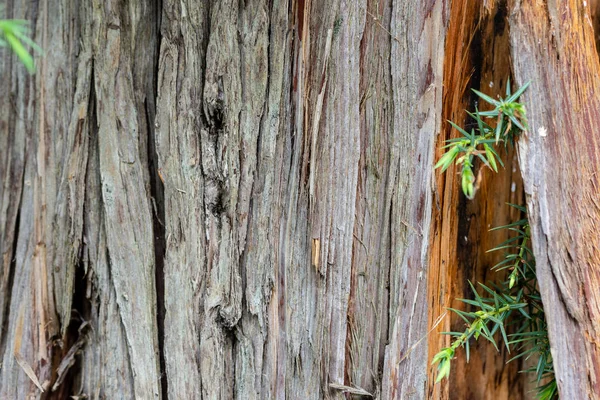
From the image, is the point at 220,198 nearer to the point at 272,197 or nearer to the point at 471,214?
the point at 272,197

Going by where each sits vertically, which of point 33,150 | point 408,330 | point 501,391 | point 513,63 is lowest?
point 501,391

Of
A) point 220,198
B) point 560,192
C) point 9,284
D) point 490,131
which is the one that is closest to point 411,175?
point 490,131

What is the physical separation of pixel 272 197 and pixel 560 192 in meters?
0.57

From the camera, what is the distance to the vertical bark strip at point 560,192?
1025 mm

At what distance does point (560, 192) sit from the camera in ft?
3.39

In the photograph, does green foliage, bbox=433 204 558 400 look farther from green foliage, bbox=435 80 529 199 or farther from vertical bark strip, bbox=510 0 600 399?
green foliage, bbox=435 80 529 199

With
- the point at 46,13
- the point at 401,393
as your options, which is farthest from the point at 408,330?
the point at 46,13

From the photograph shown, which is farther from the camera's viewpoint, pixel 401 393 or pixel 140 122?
pixel 140 122

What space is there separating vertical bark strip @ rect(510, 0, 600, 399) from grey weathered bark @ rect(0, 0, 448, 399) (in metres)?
0.17

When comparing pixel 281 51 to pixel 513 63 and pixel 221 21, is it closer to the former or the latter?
pixel 221 21

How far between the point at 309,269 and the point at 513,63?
57cm

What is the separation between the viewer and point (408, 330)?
1114mm

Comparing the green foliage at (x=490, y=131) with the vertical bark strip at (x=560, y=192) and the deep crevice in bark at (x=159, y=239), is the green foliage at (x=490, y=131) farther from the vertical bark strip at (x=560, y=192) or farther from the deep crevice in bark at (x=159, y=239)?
the deep crevice in bark at (x=159, y=239)

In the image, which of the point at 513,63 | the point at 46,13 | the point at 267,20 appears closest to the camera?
the point at 513,63
